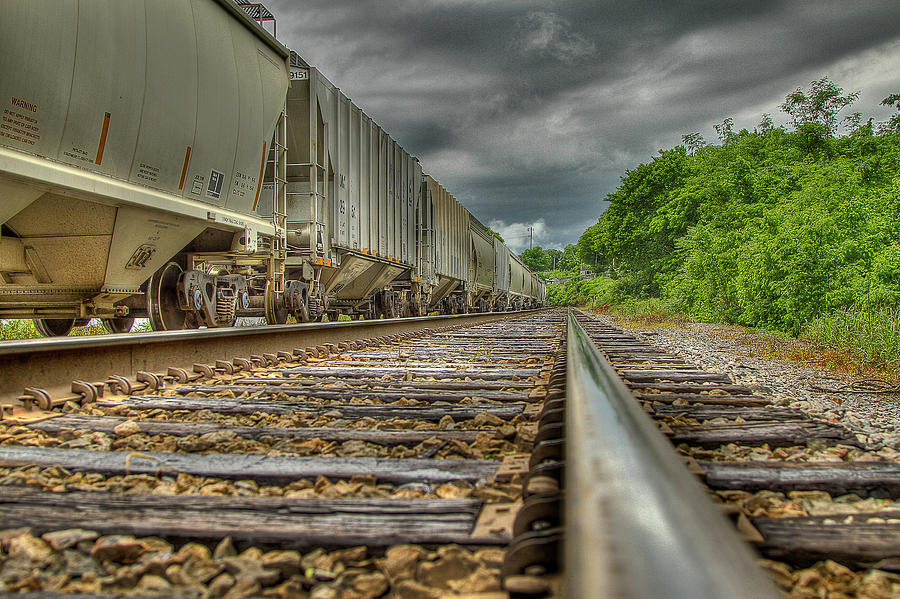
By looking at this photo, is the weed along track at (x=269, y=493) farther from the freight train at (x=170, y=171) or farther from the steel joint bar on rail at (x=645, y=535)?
the freight train at (x=170, y=171)

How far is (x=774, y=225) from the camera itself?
961cm

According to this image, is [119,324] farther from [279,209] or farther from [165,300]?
[279,209]

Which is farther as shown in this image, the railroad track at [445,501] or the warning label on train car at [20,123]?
the warning label on train car at [20,123]

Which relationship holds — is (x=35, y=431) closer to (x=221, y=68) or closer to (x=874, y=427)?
(x=874, y=427)

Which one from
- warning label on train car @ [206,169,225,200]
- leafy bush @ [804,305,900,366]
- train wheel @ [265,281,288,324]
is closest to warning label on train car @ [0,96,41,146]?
warning label on train car @ [206,169,225,200]

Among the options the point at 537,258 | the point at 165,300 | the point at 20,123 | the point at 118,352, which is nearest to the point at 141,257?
the point at 165,300

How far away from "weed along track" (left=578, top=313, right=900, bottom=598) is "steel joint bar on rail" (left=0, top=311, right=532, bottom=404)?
3059 millimetres

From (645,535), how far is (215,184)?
6534 millimetres

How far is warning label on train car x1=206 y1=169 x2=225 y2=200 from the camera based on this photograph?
6.08 meters

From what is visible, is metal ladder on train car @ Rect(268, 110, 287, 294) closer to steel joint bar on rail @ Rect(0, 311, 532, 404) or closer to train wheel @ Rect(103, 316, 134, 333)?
train wheel @ Rect(103, 316, 134, 333)

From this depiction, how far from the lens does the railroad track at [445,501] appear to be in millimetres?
696

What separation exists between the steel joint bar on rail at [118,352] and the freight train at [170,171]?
5.46ft

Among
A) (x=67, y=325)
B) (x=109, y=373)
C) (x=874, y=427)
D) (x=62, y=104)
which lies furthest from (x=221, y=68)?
(x=874, y=427)

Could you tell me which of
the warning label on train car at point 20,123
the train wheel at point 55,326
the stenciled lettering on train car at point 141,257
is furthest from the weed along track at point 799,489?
the train wheel at point 55,326
